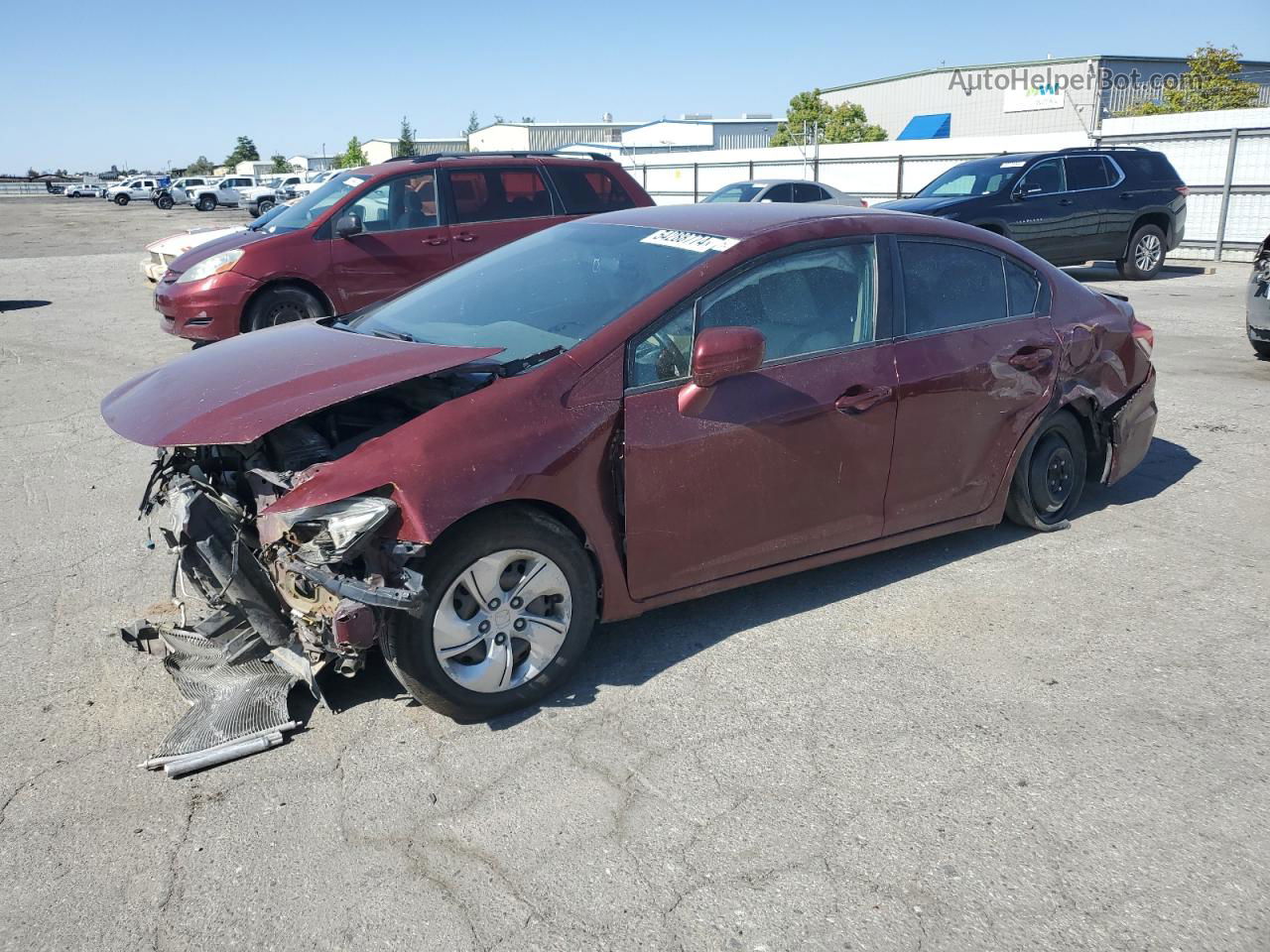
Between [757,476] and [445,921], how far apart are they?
2053 millimetres

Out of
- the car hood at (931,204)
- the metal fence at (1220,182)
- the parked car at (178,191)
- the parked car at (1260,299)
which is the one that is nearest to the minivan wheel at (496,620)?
the parked car at (1260,299)

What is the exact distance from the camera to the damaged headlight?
10.8 ft

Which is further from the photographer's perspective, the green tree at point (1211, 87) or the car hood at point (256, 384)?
the green tree at point (1211, 87)

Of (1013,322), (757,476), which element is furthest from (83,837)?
(1013,322)

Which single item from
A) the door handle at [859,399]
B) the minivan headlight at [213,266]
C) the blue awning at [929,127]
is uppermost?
the blue awning at [929,127]

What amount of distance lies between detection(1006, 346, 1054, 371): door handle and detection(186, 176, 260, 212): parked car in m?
57.8

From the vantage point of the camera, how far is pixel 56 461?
6848mm

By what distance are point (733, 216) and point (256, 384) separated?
217cm

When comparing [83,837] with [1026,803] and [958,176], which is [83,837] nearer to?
[1026,803]

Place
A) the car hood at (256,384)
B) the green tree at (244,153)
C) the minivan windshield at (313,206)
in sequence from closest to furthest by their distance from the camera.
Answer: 1. the car hood at (256,384)
2. the minivan windshield at (313,206)
3. the green tree at (244,153)

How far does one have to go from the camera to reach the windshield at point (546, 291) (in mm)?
4086

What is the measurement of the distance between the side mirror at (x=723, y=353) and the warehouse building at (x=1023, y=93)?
44.9m

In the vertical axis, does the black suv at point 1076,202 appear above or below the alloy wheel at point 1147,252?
above

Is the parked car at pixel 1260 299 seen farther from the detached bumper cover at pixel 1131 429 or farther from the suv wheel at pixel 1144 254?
the suv wheel at pixel 1144 254
